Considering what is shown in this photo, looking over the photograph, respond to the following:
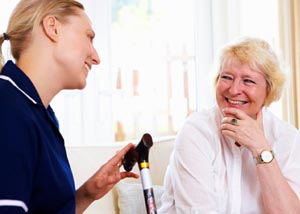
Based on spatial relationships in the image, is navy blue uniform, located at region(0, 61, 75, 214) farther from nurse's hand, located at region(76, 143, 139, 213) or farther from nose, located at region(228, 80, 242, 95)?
nose, located at region(228, 80, 242, 95)

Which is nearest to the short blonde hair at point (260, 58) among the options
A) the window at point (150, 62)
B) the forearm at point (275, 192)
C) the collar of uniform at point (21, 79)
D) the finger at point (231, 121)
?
the finger at point (231, 121)

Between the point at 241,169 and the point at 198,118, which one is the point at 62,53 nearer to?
the point at 198,118

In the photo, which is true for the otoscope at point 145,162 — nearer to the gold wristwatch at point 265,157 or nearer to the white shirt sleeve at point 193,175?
the white shirt sleeve at point 193,175

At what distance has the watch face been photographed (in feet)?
5.16

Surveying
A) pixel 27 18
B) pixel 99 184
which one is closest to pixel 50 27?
pixel 27 18

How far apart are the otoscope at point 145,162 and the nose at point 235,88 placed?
58 cm

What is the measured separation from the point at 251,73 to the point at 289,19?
1557 mm

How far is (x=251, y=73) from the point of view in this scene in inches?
67.9

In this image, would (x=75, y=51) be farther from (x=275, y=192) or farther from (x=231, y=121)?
(x=275, y=192)

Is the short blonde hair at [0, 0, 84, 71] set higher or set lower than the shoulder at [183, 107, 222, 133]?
higher

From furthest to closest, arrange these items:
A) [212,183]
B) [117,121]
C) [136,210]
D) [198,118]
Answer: [117,121] < [136,210] < [198,118] < [212,183]

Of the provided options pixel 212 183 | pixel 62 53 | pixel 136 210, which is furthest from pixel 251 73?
pixel 62 53

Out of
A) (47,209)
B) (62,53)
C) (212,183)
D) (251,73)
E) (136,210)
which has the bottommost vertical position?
(136,210)

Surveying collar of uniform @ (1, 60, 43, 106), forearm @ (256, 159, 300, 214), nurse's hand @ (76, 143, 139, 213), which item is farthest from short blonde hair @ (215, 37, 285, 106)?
collar of uniform @ (1, 60, 43, 106)
